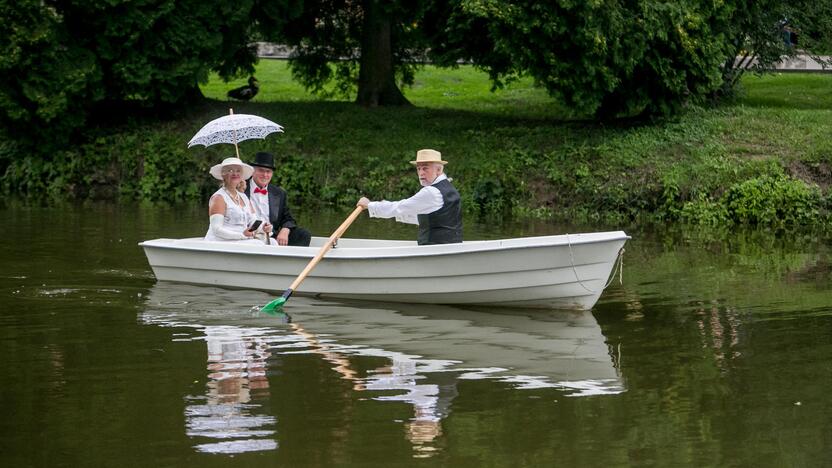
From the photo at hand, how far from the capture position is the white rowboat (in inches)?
500

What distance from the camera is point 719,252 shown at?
703 inches

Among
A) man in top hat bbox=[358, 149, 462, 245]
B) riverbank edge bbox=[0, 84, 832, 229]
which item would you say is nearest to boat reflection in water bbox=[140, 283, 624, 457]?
man in top hat bbox=[358, 149, 462, 245]

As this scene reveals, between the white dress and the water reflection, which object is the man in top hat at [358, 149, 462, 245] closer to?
the white dress

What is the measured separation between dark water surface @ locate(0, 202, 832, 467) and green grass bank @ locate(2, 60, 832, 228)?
5819mm

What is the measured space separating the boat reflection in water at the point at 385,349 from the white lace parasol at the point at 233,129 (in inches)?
67.9

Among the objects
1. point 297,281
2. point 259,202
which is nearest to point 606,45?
point 259,202

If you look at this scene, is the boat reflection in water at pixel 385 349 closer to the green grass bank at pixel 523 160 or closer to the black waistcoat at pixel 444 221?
the black waistcoat at pixel 444 221

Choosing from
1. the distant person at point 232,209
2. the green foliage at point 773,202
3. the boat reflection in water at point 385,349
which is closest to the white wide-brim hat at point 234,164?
the distant person at point 232,209

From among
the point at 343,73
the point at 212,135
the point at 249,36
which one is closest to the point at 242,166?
the point at 212,135

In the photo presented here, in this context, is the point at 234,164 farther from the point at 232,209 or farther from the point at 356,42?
the point at 356,42

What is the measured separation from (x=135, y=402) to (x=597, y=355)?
3.88m

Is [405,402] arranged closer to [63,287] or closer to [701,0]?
[63,287]

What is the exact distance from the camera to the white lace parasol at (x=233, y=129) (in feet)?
49.4

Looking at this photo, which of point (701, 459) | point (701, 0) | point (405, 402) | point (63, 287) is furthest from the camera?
point (701, 0)
